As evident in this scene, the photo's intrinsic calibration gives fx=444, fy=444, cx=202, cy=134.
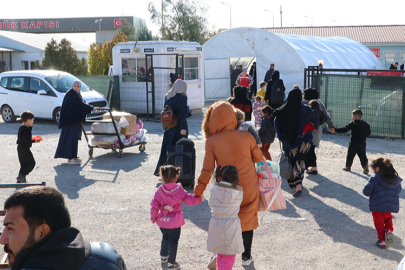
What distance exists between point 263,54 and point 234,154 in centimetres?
1894

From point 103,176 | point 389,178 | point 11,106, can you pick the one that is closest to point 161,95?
point 11,106

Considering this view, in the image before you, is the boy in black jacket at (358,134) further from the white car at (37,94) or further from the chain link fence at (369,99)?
the white car at (37,94)

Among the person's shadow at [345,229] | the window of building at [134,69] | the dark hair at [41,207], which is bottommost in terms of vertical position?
the person's shadow at [345,229]

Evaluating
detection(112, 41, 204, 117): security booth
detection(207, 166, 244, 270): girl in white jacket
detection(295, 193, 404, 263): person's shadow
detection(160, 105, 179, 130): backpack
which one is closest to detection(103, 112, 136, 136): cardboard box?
detection(160, 105, 179, 130): backpack

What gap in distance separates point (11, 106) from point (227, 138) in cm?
1380

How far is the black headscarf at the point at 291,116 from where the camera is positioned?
696cm

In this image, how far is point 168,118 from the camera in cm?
762

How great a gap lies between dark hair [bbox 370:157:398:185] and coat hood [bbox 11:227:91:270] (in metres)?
4.10

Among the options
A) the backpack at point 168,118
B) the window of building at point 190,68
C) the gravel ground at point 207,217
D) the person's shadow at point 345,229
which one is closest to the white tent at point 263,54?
the window of building at point 190,68

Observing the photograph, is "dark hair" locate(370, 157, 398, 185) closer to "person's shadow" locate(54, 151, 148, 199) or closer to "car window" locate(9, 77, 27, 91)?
"person's shadow" locate(54, 151, 148, 199)

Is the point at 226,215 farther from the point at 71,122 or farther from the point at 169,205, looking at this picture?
the point at 71,122

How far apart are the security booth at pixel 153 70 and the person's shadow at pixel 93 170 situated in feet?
19.2

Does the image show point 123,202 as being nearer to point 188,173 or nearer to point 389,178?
point 188,173

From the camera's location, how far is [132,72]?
693 inches
